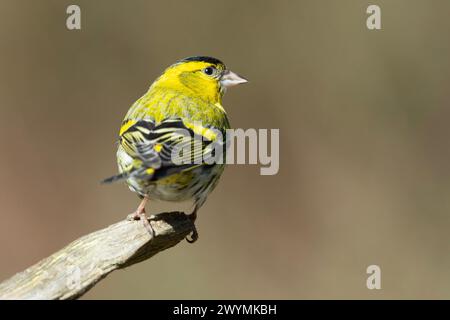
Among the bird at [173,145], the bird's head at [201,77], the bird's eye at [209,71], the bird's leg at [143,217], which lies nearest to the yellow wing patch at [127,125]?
the bird at [173,145]

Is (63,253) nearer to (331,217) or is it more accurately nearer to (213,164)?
(213,164)

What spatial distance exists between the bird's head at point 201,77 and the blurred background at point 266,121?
3.40 metres

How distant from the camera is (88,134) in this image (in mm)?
10609

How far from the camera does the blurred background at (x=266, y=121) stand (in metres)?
10.0

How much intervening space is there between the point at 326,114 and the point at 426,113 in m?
1.51

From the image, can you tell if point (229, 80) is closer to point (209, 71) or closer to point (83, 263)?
point (209, 71)

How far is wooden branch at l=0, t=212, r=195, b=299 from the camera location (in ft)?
13.5

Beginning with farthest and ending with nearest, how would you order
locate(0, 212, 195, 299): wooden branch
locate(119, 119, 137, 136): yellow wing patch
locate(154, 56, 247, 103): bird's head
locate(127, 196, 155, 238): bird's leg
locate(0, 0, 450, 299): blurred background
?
locate(0, 0, 450, 299): blurred background < locate(154, 56, 247, 103): bird's head < locate(119, 119, 137, 136): yellow wing patch < locate(127, 196, 155, 238): bird's leg < locate(0, 212, 195, 299): wooden branch

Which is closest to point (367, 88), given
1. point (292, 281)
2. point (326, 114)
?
point (326, 114)

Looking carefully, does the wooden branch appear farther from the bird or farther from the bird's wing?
the bird's wing

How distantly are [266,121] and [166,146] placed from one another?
5.58 meters

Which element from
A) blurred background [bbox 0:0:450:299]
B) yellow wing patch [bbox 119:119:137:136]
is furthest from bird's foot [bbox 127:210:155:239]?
blurred background [bbox 0:0:450:299]

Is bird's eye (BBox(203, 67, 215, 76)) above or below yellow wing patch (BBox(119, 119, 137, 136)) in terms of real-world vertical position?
above

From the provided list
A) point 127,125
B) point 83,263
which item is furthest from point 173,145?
point 83,263
